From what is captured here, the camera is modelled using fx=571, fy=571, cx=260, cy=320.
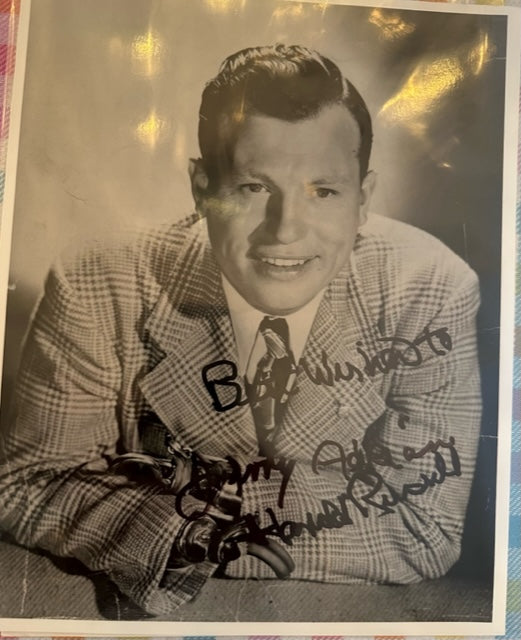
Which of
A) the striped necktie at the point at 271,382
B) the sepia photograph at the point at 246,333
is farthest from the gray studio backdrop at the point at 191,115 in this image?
the striped necktie at the point at 271,382

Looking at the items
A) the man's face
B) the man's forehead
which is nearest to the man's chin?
the man's face

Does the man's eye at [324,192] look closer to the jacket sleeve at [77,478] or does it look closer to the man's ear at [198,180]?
the man's ear at [198,180]

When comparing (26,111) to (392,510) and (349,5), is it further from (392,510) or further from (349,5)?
(392,510)

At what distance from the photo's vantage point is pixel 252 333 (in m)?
0.39

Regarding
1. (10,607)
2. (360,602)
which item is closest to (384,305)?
(360,602)

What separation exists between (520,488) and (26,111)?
1.42 feet

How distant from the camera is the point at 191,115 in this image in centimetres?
39

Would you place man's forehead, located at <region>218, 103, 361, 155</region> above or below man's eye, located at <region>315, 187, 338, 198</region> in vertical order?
above

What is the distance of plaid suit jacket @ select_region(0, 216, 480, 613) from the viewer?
0.38 meters

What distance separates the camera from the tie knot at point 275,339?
393 mm

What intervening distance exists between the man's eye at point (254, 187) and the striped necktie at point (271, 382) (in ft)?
0.29

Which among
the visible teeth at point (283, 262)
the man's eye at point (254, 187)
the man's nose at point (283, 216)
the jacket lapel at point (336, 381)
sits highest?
the man's eye at point (254, 187)

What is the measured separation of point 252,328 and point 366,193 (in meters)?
0.12
